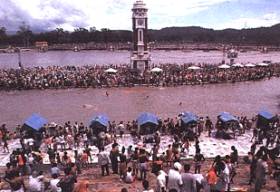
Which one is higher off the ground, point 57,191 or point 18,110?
point 57,191

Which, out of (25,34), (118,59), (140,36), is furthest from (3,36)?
(140,36)

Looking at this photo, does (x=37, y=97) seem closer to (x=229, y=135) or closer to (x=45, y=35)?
(x=229, y=135)

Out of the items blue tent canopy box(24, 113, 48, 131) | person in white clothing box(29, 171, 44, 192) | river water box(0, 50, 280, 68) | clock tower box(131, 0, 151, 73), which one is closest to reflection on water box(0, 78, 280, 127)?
blue tent canopy box(24, 113, 48, 131)

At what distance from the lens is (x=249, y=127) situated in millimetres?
25625

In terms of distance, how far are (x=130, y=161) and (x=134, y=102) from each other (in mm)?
19688

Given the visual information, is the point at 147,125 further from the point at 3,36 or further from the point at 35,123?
the point at 3,36

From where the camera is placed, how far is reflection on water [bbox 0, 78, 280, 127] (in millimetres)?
33094

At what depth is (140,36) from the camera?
53562 millimetres

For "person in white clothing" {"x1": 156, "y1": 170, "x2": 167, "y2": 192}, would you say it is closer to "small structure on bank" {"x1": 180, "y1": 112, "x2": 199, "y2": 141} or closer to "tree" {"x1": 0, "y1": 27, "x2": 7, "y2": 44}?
"small structure on bank" {"x1": 180, "y1": 112, "x2": 199, "y2": 141}

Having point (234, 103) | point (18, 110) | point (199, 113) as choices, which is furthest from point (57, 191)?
point (234, 103)

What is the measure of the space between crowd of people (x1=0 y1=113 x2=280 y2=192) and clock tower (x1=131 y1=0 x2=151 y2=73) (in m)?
27.0

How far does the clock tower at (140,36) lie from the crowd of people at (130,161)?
26989 millimetres

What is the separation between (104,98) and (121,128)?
14479mm

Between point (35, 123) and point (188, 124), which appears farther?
point (188, 124)
